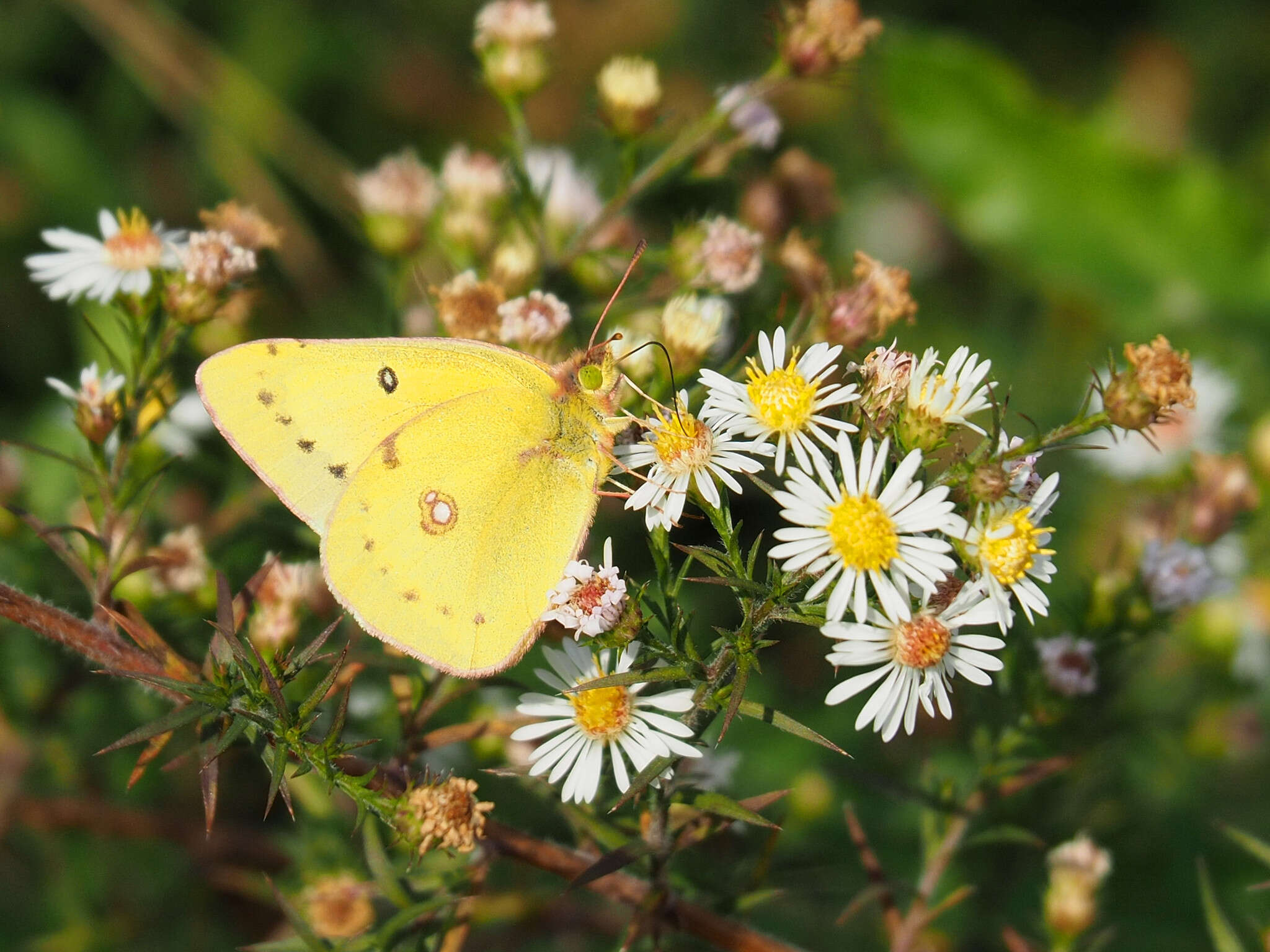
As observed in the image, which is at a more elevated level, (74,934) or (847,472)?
(847,472)

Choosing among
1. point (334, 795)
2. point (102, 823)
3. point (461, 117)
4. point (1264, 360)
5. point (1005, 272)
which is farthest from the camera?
point (461, 117)

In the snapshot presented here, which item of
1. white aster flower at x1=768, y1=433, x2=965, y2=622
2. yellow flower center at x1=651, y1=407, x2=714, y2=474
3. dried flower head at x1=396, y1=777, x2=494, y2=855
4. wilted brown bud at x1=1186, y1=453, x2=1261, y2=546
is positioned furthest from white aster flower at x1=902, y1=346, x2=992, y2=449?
wilted brown bud at x1=1186, y1=453, x2=1261, y2=546

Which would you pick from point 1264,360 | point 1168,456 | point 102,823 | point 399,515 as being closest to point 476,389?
point 399,515

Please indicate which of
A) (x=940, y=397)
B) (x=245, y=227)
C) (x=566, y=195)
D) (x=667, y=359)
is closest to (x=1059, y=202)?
(x=566, y=195)

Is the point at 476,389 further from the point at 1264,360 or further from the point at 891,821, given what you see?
the point at 1264,360

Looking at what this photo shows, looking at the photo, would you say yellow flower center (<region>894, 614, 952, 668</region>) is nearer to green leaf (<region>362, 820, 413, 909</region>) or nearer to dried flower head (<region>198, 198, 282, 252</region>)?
green leaf (<region>362, 820, 413, 909</region>)

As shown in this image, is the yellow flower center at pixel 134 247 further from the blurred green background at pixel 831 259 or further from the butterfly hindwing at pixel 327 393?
the blurred green background at pixel 831 259

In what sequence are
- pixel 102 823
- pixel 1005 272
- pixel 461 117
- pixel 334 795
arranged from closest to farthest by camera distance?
pixel 334 795 → pixel 102 823 → pixel 1005 272 → pixel 461 117

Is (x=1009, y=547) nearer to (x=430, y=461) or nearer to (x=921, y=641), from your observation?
(x=921, y=641)
